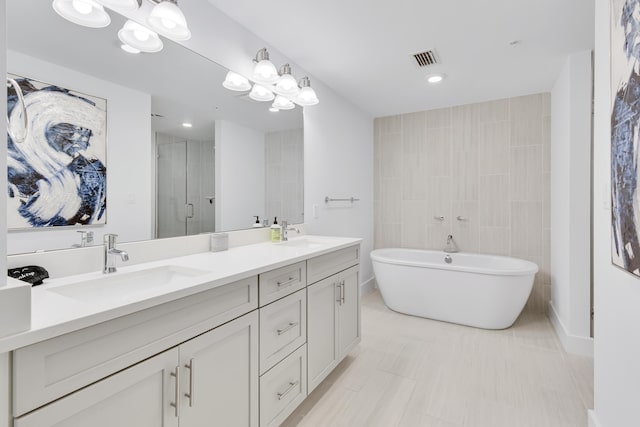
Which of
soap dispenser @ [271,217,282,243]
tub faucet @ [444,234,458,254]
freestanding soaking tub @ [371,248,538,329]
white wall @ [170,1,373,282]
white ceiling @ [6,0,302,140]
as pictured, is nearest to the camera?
white ceiling @ [6,0,302,140]

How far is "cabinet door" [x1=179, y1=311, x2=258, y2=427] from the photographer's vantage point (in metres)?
1.05

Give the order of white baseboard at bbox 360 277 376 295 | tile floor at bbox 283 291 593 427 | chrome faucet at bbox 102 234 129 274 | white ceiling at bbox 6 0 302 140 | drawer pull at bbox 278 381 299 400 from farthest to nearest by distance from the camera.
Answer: white baseboard at bbox 360 277 376 295, tile floor at bbox 283 291 593 427, drawer pull at bbox 278 381 299 400, chrome faucet at bbox 102 234 129 274, white ceiling at bbox 6 0 302 140

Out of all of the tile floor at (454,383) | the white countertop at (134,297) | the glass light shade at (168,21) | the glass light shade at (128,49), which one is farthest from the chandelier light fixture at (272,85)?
the tile floor at (454,383)

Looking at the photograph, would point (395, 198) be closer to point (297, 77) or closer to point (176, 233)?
point (297, 77)

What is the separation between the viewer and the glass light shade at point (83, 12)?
48.3 inches

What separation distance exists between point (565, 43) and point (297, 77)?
6.58 ft

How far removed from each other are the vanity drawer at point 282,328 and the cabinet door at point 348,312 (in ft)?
1.44

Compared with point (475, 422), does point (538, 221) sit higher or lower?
higher

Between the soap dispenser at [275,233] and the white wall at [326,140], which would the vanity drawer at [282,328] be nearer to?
the soap dispenser at [275,233]

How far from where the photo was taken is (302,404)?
5.82 ft

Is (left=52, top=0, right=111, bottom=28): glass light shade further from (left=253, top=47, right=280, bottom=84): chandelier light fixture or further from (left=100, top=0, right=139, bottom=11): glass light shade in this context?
(left=253, top=47, right=280, bottom=84): chandelier light fixture

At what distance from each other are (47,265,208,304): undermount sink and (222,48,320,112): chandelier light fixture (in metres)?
1.26

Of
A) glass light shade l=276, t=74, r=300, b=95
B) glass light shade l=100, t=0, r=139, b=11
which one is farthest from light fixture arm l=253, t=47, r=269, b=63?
glass light shade l=100, t=0, r=139, b=11

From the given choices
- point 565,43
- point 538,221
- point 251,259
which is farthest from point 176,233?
point 538,221
